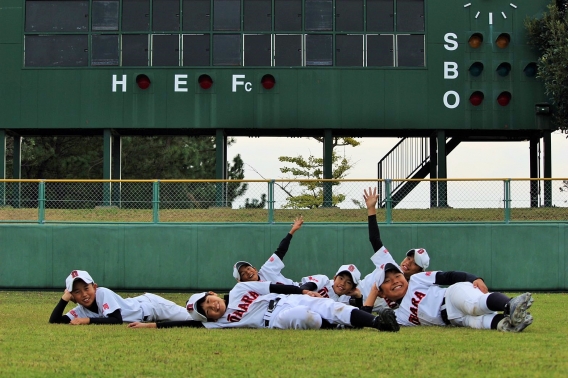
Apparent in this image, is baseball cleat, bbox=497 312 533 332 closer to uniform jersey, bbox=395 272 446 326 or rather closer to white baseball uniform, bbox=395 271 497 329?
white baseball uniform, bbox=395 271 497 329

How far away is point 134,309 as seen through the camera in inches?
406

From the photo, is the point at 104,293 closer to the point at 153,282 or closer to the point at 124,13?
the point at 153,282

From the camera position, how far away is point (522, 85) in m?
22.1

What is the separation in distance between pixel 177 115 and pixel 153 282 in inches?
262

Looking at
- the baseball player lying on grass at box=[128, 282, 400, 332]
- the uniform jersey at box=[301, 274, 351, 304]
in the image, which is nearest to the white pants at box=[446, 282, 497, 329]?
the baseball player lying on grass at box=[128, 282, 400, 332]

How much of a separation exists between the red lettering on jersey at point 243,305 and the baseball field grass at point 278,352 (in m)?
0.34

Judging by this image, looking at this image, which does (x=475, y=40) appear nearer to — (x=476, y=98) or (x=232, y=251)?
(x=476, y=98)

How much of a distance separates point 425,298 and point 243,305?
83.6 inches

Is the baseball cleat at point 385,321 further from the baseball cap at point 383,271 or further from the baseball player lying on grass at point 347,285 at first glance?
the baseball player lying on grass at point 347,285

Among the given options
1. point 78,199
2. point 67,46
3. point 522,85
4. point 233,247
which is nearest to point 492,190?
point 233,247

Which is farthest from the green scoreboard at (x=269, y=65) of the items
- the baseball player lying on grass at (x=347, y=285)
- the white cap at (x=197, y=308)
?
the white cap at (x=197, y=308)

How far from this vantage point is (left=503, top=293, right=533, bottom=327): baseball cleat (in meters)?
8.11

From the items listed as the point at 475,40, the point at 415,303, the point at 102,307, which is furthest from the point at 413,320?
the point at 475,40

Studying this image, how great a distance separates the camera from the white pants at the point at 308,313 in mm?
9055
